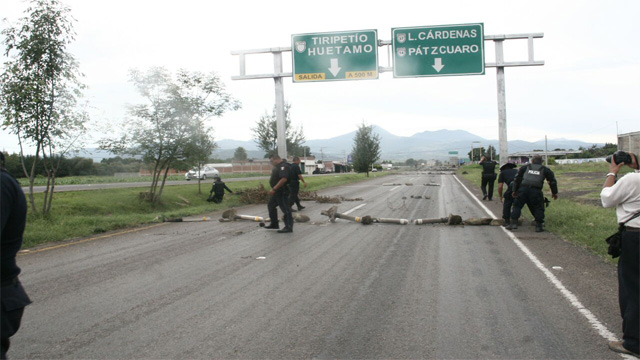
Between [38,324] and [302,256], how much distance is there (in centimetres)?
408

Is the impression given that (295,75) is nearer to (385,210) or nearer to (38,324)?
(385,210)

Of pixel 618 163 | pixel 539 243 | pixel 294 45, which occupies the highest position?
pixel 294 45

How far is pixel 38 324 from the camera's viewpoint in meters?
4.40

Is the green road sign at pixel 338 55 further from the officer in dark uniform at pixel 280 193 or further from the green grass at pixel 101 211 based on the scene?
the green grass at pixel 101 211

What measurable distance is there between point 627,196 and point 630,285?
2.44ft

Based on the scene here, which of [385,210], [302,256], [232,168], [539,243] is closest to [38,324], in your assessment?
[302,256]

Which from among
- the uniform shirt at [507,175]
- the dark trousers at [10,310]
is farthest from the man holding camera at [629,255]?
the uniform shirt at [507,175]

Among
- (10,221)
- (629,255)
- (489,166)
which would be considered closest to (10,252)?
(10,221)

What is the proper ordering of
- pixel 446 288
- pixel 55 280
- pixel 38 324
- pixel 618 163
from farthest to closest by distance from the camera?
pixel 55 280, pixel 446 288, pixel 38 324, pixel 618 163

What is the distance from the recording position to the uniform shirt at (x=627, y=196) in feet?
12.4

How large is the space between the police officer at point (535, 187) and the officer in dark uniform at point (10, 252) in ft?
33.0

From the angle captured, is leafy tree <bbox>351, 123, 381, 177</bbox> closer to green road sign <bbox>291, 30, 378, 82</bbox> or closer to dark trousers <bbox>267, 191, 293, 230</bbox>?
green road sign <bbox>291, 30, 378, 82</bbox>

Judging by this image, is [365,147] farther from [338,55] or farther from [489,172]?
[338,55]

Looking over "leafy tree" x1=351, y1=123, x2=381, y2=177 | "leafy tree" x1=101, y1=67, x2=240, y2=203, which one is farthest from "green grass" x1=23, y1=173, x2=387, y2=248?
"leafy tree" x1=351, y1=123, x2=381, y2=177
